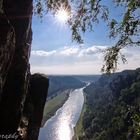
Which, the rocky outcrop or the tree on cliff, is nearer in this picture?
the tree on cliff

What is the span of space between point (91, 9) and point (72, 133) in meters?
164

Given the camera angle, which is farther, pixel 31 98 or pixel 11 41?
pixel 31 98

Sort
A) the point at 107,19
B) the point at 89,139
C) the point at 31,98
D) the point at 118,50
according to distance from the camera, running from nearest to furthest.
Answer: the point at 118,50 < the point at 107,19 < the point at 31,98 < the point at 89,139

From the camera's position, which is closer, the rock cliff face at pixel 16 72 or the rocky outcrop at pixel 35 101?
the rock cliff face at pixel 16 72

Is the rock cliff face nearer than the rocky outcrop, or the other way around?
the rock cliff face

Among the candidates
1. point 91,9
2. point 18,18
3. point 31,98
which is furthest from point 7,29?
point 31,98

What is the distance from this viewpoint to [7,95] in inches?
762

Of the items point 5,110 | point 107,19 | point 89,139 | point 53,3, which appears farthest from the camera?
point 89,139

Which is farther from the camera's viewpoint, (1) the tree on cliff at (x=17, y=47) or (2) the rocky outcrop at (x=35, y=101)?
(2) the rocky outcrop at (x=35, y=101)

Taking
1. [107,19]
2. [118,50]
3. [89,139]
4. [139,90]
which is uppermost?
[107,19]

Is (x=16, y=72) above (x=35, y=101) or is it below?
above

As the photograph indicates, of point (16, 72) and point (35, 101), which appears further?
point (35, 101)

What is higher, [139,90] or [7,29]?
[7,29]

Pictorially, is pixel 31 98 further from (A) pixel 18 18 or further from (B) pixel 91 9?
(B) pixel 91 9
